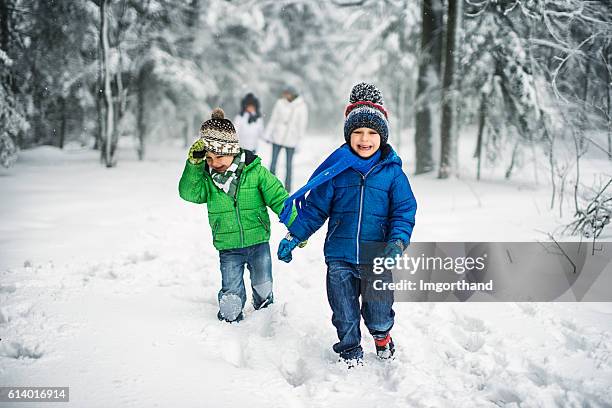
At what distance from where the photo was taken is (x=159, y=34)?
49.5 ft

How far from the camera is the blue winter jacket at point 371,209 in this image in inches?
111

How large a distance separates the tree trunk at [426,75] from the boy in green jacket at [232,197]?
7.72m

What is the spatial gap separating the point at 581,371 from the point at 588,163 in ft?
14.0

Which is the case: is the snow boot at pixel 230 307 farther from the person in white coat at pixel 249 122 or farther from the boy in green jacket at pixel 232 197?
the person in white coat at pixel 249 122

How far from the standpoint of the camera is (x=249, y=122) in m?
9.21

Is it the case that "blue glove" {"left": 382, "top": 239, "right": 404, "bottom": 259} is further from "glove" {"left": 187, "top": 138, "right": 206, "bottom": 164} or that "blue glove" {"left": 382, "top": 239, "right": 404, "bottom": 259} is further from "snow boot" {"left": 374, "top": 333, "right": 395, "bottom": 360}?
"glove" {"left": 187, "top": 138, "right": 206, "bottom": 164}

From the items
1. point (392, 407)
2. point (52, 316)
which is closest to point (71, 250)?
point (52, 316)

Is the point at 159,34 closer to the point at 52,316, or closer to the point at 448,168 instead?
the point at 448,168

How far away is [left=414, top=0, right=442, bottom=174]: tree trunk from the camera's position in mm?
10312

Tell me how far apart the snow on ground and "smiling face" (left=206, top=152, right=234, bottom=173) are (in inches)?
46.9

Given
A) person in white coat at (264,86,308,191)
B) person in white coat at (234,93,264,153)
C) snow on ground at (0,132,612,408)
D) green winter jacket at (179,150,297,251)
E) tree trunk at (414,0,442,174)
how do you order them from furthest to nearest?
tree trunk at (414,0,442,174), person in white coat at (234,93,264,153), person in white coat at (264,86,308,191), green winter jacket at (179,150,297,251), snow on ground at (0,132,612,408)

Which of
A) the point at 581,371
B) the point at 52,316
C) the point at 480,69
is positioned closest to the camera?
the point at 581,371

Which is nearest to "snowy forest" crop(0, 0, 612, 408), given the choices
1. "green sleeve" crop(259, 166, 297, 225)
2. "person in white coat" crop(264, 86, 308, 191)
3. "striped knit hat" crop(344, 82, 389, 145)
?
"green sleeve" crop(259, 166, 297, 225)

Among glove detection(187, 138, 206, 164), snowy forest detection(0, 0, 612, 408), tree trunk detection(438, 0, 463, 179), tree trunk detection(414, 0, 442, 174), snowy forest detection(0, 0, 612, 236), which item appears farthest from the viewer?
tree trunk detection(414, 0, 442, 174)
